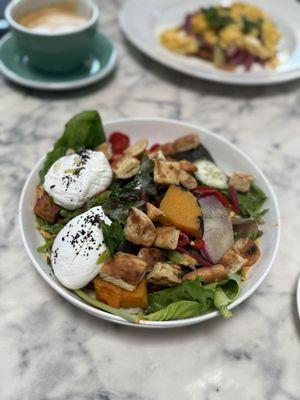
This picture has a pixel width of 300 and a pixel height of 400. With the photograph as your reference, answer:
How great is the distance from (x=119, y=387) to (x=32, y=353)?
19cm

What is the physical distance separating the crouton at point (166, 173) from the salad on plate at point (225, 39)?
761 mm

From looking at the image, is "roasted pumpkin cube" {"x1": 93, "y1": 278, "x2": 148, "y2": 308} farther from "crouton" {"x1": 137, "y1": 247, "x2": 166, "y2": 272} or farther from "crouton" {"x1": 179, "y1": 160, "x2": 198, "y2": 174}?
"crouton" {"x1": 179, "y1": 160, "x2": 198, "y2": 174}

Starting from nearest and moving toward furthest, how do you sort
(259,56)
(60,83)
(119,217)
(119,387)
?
(119,387) < (119,217) < (60,83) < (259,56)

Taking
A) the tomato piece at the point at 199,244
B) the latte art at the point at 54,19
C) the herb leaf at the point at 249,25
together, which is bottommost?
the tomato piece at the point at 199,244

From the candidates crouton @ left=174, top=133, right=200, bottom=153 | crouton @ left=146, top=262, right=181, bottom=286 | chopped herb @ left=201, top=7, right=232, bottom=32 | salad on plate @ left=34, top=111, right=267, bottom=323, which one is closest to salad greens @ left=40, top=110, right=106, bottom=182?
salad on plate @ left=34, top=111, right=267, bottom=323

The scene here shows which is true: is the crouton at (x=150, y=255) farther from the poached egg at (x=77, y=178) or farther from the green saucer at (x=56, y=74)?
the green saucer at (x=56, y=74)

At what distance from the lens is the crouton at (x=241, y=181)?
1.19 m

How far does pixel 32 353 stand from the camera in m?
0.97

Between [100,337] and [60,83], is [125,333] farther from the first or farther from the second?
[60,83]

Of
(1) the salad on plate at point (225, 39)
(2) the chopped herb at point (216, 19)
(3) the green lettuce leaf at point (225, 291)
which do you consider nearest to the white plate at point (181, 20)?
(1) the salad on plate at point (225, 39)

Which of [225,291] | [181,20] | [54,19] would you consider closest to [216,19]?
[181,20]

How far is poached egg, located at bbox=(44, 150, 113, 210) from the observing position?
1094mm

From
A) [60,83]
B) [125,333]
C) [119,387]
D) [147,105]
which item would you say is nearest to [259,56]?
[147,105]

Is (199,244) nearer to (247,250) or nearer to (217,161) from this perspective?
(247,250)
